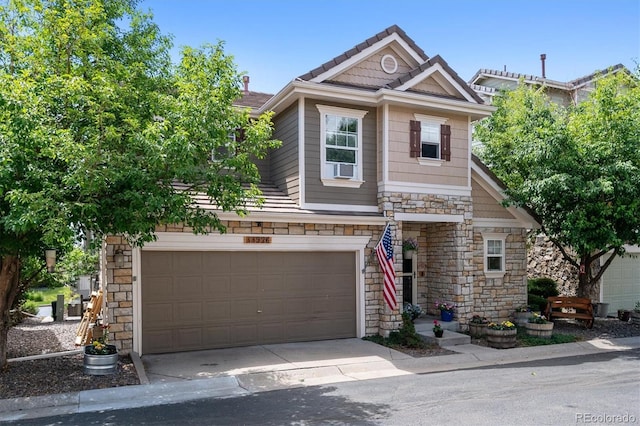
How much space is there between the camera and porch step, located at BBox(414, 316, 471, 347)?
11.7 m

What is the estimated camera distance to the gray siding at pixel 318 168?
478 inches

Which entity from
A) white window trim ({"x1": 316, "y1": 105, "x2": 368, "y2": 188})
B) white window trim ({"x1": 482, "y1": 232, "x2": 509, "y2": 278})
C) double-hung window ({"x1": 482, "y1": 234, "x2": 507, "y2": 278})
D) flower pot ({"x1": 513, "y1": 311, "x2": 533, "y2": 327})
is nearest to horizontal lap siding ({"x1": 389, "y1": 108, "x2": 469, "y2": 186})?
white window trim ({"x1": 316, "y1": 105, "x2": 368, "y2": 188})

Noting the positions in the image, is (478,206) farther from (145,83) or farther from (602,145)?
(145,83)

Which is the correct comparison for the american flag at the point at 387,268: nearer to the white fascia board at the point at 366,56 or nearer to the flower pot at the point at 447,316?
the flower pot at the point at 447,316

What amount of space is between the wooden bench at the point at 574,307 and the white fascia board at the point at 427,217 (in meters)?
4.06

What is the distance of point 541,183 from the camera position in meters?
13.2

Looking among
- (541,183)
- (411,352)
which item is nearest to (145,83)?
(411,352)

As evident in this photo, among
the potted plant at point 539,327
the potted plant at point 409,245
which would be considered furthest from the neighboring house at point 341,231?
the potted plant at point 539,327

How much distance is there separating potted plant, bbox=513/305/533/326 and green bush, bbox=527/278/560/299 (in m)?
3.75

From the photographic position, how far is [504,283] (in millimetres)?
14500

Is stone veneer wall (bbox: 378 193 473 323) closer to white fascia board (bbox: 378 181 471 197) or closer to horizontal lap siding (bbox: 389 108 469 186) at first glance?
white fascia board (bbox: 378 181 471 197)

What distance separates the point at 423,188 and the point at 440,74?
122 inches

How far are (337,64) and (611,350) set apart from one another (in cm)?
952

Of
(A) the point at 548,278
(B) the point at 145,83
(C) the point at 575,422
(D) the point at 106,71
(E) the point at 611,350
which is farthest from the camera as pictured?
(A) the point at 548,278
